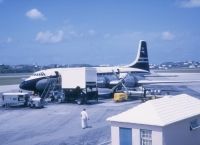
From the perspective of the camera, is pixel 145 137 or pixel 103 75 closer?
pixel 145 137

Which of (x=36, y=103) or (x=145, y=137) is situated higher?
(x=36, y=103)

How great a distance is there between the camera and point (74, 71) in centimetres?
4419

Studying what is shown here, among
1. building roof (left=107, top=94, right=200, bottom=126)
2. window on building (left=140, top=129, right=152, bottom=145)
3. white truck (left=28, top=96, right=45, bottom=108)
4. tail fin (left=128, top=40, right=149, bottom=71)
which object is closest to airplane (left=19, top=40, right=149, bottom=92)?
tail fin (left=128, top=40, right=149, bottom=71)

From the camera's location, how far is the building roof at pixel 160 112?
60.5 feet

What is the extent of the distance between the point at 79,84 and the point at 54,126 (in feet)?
48.8

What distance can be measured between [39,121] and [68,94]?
47.9ft

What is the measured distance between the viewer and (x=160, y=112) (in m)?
19.3

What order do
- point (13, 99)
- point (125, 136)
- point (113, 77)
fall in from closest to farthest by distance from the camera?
point (125, 136) → point (13, 99) → point (113, 77)

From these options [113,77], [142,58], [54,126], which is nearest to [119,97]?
[113,77]

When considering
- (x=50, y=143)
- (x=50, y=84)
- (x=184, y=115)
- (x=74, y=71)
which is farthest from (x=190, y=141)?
(x=50, y=84)

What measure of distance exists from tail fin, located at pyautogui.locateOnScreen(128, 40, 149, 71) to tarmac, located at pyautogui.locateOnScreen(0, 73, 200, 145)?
2591 centimetres

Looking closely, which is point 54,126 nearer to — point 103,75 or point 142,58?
point 103,75

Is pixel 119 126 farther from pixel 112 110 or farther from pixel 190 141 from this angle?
pixel 112 110

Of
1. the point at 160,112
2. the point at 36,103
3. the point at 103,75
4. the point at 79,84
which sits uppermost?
the point at 103,75
